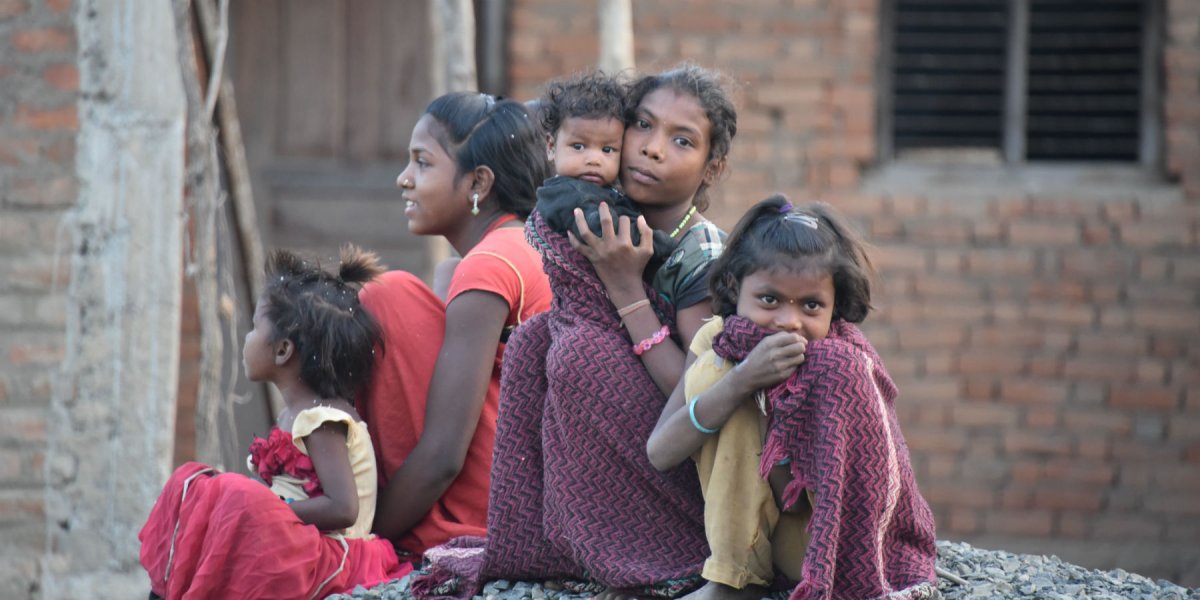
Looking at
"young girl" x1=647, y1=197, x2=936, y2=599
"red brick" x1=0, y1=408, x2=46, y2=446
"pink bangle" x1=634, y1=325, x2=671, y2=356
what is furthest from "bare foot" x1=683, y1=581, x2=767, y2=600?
"red brick" x1=0, y1=408, x2=46, y2=446

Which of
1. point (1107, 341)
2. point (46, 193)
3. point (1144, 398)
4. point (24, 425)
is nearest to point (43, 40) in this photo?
point (46, 193)

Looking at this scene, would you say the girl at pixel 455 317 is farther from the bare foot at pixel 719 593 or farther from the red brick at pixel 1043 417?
the red brick at pixel 1043 417

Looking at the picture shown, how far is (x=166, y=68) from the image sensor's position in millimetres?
5020

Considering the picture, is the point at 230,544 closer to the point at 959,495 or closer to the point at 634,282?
the point at 634,282

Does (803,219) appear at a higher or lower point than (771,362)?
higher

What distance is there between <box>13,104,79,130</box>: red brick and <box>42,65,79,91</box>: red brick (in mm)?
74

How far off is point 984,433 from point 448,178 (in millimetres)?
3418

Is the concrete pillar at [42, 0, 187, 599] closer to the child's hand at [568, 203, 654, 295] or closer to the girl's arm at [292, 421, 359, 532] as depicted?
the girl's arm at [292, 421, 359, 532]

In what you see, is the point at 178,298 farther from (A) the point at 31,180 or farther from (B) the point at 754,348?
(B) the point at 754,348

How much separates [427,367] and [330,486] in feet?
1.41

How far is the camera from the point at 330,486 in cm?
327

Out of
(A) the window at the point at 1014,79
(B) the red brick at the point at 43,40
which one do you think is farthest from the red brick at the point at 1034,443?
(B) the red brick at the point at 43,40

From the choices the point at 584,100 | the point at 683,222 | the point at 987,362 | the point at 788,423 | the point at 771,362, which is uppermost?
the point at 584,100

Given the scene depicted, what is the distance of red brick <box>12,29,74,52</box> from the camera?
5.07m
